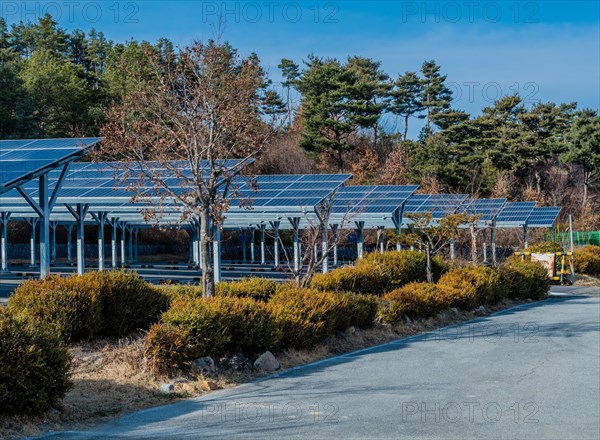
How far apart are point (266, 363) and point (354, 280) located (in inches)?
281

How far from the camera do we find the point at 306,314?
13062 millimetres

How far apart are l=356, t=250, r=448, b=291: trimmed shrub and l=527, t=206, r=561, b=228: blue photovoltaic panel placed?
25.7 metres

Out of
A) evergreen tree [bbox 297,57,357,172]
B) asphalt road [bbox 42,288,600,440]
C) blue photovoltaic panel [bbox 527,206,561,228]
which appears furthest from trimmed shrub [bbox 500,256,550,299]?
evergreen tree [bbox 297,57,357,172]

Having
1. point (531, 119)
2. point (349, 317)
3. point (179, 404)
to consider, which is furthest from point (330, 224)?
point (531, 119)

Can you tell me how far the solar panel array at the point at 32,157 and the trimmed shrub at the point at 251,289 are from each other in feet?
15.4

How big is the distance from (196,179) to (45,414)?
18.7 ft

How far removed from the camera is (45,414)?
314 inches

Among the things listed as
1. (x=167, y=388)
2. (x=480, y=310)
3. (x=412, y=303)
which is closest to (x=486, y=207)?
(x=480, y=310)

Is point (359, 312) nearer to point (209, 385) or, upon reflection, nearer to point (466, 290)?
point (209, 385)

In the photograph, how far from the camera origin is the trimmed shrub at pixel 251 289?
14492 mm

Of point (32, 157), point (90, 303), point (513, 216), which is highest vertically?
point (32, 157)

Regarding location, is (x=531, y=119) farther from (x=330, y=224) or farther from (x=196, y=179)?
(x=196, y=179)

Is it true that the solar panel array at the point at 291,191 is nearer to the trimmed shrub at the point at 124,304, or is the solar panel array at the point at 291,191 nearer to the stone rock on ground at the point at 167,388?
the trimmed shrub at the point at 124,304

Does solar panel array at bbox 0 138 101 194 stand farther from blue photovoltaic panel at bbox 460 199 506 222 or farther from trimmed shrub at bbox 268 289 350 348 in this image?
blue photovoltaic panel at bbox 460 199 506 222
